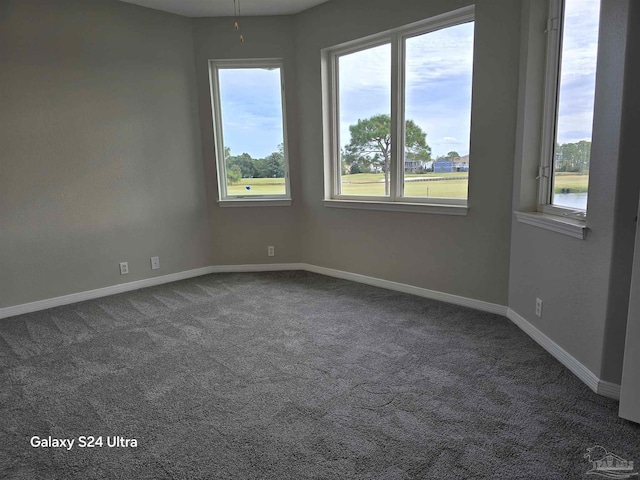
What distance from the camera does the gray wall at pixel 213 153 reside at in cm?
437

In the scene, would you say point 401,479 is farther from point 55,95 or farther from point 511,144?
point 55,95

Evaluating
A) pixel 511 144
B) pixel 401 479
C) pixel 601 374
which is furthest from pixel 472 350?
pixel 511 144

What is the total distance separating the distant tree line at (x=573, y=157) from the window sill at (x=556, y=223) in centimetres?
32

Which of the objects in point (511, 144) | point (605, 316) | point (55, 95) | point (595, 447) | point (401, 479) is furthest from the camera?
point (55, 95)

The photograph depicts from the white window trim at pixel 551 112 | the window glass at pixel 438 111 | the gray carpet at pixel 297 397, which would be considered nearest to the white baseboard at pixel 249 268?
the gray carpet at pixel 297 397

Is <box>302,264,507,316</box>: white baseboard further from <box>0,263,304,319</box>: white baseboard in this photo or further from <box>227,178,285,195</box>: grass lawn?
<box>227,178,285,195</box>: grass lawn

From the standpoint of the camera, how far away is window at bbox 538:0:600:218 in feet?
8.11

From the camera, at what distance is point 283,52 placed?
14.5 ft

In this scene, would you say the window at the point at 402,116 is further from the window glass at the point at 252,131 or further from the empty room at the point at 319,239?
the window glass at the point at 252,131

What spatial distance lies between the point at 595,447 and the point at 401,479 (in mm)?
895

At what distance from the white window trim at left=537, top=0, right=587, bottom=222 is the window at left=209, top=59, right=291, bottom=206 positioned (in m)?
2.66

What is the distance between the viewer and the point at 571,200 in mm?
2656

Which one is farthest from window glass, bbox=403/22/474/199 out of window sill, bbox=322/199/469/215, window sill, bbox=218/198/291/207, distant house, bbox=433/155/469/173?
window sill, bbox=218/198/291/207

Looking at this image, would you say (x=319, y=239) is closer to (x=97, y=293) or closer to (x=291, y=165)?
(x=291, y=165)
